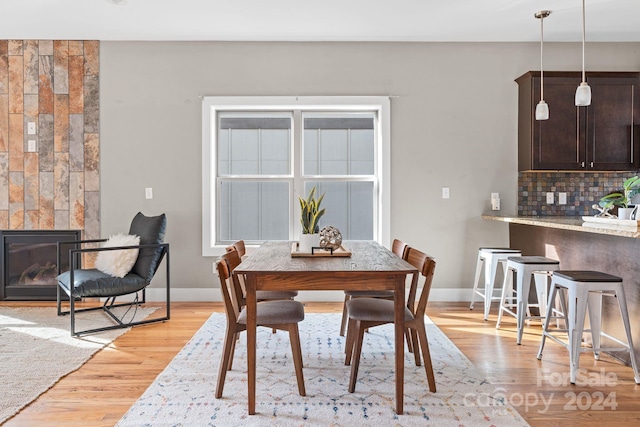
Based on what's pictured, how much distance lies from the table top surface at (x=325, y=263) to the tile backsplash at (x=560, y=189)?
2297 mm

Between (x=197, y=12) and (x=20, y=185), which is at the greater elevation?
(x=197, y=12)

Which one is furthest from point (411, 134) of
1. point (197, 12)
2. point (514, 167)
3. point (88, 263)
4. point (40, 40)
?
point (40, 40)

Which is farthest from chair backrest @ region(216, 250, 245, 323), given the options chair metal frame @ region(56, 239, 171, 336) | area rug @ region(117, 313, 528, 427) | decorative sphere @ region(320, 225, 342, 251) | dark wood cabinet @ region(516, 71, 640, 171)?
dark wood cabinet @ region(516, 71, 640, 171)

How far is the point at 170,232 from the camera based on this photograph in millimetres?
4652

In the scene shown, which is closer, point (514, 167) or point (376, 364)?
point (376, 364)

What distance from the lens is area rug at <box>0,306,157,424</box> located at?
8.07ft

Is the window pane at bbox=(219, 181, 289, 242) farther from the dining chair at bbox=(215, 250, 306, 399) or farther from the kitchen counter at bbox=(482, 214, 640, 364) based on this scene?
the dining chair at bbox=(215, 250, 306, 399)

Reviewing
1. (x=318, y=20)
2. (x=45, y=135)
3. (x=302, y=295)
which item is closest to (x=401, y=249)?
(x=302, y=295)

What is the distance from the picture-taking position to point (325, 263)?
8.03ft

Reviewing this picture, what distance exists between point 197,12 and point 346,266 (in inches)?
→ 111

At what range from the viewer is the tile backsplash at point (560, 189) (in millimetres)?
4602

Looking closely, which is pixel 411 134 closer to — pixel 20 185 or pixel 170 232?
pixel 170 232

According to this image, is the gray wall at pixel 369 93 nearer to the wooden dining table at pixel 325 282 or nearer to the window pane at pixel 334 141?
the window pane at pixel 334 141

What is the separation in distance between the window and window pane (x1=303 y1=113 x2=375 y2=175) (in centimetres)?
1
